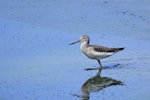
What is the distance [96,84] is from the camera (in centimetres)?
938

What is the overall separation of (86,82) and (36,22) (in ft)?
14.5

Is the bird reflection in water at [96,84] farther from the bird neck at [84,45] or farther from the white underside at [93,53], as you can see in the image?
the bird neck at [84,45]

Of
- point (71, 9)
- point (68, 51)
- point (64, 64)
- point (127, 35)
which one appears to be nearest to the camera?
point (64, 64)

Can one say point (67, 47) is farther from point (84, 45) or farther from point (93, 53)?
point (93, 53)

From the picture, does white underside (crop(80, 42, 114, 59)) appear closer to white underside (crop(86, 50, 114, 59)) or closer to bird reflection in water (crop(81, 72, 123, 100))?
white underside (crop(86, 50, 114, 59))

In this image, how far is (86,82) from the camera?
30.7ft

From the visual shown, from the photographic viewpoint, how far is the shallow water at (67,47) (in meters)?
9.04

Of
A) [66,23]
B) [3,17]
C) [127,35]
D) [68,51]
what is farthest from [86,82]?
[3,17]

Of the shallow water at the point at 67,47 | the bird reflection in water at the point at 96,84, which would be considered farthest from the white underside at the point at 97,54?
the bird reflection in water at the point at 96,84

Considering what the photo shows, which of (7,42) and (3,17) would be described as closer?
(7,42)

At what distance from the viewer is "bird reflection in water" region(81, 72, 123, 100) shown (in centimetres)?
897

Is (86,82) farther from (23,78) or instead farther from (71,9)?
(71,9)

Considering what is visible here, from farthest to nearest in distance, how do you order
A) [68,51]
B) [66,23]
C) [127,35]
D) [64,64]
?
1. [66,23]
2. [127,35]
3. [68,51]
4. [64,64]

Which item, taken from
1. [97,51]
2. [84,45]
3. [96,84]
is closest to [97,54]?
[97,51]
